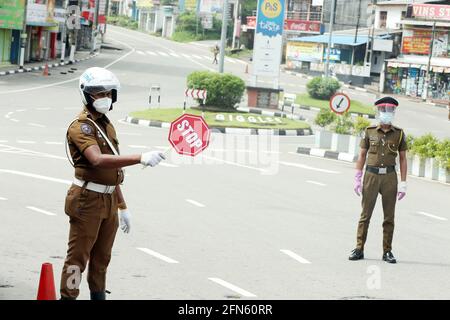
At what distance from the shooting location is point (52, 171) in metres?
17.9

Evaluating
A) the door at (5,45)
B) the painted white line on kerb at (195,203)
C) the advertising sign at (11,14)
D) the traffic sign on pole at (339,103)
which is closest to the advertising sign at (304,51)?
the door at (5,45)

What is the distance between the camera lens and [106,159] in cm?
723

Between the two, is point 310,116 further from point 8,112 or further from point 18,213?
point 18,213

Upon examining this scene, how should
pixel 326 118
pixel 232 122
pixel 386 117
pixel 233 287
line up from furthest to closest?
pixel 232 122 < pixel 326 118 < pixel 386 117 < pixel 233 287

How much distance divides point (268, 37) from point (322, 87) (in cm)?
1333

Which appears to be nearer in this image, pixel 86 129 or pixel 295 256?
pixel 86 129

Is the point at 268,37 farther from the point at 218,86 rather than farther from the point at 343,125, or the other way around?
the point at 343,125

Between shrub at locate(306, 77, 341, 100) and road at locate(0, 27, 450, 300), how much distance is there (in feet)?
92.0

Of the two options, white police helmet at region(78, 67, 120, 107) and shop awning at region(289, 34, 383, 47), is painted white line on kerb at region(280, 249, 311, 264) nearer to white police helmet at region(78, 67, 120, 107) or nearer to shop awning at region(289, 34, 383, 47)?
white police helmet at region(78, 67, 120, 107)

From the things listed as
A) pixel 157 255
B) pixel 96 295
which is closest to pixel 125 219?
pixel 96 295

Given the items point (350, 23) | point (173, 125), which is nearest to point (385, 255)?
point (173, 125)

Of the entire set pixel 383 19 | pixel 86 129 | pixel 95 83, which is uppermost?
pixel 383 19

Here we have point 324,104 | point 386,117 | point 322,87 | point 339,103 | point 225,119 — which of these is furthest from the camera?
point 322,87
